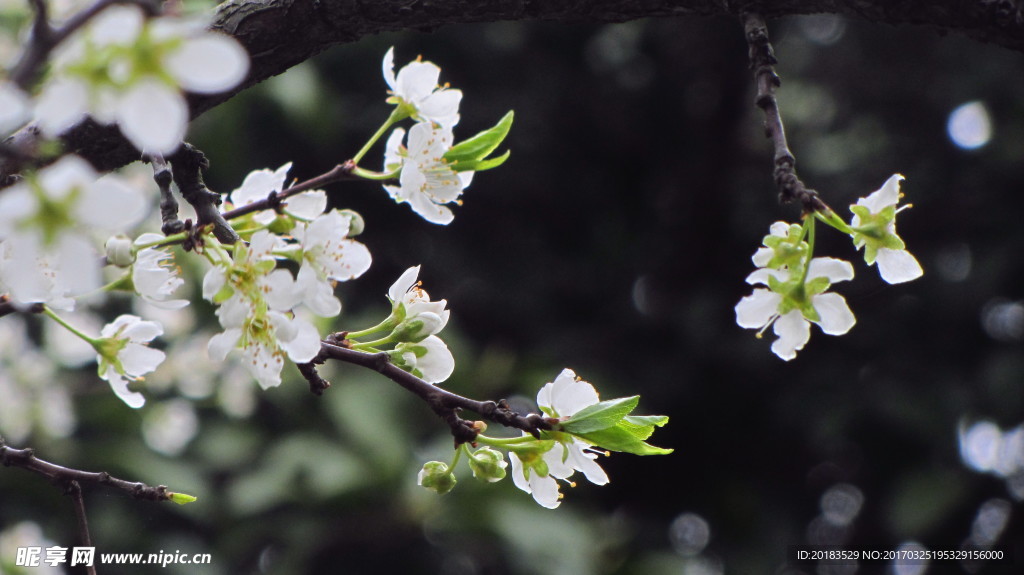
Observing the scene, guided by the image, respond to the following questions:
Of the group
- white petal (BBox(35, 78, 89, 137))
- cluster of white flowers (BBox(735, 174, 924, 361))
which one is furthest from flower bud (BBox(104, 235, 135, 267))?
cluster of white flowers (BBox(735, 174, 924, 361))

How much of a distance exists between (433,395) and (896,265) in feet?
1.14

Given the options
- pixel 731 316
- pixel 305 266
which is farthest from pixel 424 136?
pixel 731 316

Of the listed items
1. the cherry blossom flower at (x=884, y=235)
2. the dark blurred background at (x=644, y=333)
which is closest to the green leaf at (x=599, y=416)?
the cherry blossom flower at (x=884, y=235)

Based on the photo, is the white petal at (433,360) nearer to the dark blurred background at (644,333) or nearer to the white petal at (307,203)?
the white petal at (307,203)

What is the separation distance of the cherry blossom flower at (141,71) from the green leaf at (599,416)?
31 cm

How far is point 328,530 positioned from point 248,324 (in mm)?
1661

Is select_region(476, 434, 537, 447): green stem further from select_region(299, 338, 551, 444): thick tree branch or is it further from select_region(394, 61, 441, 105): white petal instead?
select_region(394, 61, 441, 105): white petal

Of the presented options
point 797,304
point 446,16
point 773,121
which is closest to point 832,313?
point 797,304

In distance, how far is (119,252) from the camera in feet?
1.79

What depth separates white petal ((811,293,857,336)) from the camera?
610 mm

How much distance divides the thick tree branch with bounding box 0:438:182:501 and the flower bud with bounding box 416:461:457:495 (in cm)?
18

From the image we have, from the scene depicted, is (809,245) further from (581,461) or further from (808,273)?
(581,461)

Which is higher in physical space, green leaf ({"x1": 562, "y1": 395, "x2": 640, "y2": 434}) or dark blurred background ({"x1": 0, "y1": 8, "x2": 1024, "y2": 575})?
dark blurred background ({"x1": 0, "y1": 8, "x2": 1024, "y2": 575})

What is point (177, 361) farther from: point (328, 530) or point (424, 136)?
point (424, 136)
